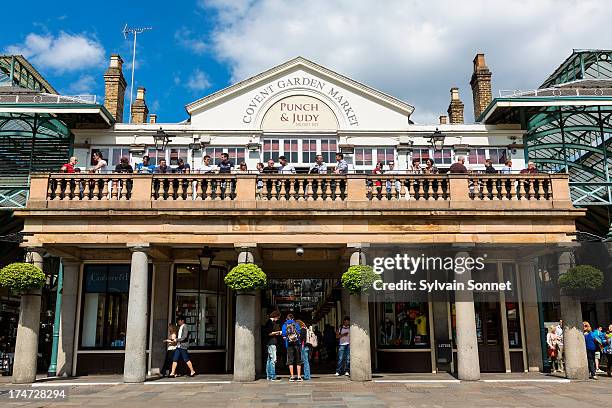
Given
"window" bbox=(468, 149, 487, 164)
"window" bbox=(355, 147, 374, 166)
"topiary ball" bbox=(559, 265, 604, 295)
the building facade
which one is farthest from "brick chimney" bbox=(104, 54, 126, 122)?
"topiary ball" bbox=(559, 265, 604, 295)

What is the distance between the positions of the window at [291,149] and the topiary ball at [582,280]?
8930 mm

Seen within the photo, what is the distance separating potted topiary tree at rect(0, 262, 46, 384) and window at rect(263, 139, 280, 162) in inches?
309

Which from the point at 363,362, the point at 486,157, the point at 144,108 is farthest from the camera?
the point at 144,108

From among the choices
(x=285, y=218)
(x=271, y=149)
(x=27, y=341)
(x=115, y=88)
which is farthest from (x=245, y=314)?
(x=115, y=88)

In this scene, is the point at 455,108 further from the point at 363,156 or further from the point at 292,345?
the point at 292,345

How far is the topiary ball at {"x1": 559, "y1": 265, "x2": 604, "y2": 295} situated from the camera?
1347 cm

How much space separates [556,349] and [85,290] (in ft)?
46.7

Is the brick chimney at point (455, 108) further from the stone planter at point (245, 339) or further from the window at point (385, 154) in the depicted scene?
the stone planter at point (245, 339)

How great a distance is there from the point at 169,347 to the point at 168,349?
9 cm

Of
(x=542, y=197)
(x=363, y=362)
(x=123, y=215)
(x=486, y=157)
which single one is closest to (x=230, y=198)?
(x=123, y=215)

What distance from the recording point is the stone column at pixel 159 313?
53.5ft

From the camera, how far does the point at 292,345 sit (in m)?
14.2

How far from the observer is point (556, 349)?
656 inches

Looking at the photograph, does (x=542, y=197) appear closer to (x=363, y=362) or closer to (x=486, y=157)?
(x=486, y=157)
